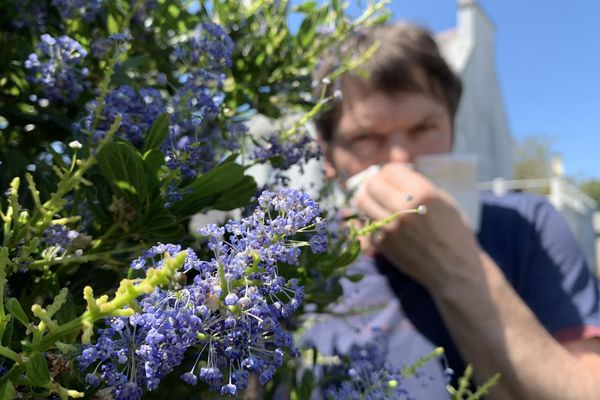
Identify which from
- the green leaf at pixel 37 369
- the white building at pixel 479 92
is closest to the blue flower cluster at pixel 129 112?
the green leaf at pixel 37 369

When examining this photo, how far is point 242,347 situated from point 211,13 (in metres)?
0.63

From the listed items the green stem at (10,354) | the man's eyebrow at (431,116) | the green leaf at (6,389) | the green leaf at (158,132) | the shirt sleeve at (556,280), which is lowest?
the shirt sleeve at (556,280)

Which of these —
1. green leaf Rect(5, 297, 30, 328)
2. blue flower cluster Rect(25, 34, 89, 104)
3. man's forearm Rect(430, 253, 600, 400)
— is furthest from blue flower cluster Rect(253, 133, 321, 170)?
man's forearm Rect(430, 253, 600, 400)

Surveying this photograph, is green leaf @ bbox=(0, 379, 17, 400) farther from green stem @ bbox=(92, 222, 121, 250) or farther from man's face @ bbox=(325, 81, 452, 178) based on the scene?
man's face @ bbox=(325, 81, 452, 178)

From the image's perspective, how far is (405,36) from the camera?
154 cm

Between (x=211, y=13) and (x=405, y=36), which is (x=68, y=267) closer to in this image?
(x=211, y=13)

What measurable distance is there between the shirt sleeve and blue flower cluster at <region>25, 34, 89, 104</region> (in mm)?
1172

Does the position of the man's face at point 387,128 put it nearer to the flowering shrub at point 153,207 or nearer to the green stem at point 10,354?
the flowering shrub at point 153,207

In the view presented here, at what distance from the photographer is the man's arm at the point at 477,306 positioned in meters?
1.08

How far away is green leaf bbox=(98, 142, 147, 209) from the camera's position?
1.37 ft

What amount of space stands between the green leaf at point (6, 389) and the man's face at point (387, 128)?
3.80 feet

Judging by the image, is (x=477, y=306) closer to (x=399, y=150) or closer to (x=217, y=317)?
(x=399, y=150)

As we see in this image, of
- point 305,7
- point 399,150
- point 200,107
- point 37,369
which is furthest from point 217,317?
point 399,150

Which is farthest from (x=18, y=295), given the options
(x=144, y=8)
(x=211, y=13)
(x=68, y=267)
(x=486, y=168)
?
(x=486, y=168)
